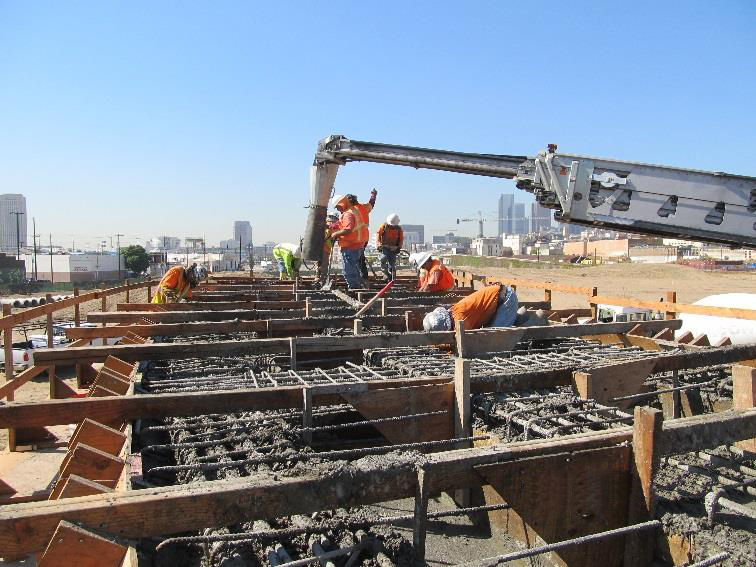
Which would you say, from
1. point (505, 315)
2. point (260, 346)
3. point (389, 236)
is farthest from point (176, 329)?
point (389, 236)

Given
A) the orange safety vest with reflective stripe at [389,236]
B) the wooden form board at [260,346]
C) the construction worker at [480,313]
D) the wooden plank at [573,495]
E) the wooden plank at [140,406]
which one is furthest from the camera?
the orange safety vest with reflective stripe at [389,236]

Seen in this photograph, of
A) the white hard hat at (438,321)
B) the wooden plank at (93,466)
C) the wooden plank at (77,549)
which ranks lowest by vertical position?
the wooden plank at (93,466)

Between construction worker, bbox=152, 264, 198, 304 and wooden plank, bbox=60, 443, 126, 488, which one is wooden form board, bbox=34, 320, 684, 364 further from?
construction worker, bbox=152, 264, 198, 304

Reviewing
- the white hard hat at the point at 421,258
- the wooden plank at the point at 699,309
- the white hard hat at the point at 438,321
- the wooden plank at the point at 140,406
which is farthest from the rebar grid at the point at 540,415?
the white hard hat at the point at 421,258

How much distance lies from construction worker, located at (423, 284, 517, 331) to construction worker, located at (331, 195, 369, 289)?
4.19m

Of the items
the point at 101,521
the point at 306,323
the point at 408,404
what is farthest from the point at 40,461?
the point at 101,521

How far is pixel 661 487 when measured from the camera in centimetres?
338

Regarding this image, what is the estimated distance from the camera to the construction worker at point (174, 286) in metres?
9.92

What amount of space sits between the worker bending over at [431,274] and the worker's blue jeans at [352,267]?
1.38 meters

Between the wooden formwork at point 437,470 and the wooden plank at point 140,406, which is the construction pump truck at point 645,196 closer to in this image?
the wooden formwork at point 437,470

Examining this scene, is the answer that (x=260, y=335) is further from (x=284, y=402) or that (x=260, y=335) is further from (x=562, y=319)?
(x=562, y=319)

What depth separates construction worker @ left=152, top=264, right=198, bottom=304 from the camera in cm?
992

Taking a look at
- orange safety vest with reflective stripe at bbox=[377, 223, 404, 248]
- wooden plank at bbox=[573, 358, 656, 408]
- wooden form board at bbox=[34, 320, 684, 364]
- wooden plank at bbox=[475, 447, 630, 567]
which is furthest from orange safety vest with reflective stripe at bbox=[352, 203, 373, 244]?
wooden plank at bbox=[475, 447, 630, 567]

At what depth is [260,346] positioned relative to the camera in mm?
5258
